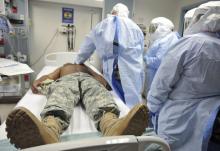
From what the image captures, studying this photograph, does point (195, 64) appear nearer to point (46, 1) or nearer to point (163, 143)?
point (163, 143)

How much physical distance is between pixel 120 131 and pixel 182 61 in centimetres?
72

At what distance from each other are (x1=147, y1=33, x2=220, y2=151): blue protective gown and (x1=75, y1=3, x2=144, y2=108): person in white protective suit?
2.00 ft

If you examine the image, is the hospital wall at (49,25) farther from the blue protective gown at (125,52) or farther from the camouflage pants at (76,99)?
the camouflage pants at (76,99)

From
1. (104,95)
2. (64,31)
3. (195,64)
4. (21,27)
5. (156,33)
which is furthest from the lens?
(64,31)

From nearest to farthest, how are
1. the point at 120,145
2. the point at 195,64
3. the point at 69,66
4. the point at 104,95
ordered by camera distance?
1. the point at 120,145
2. the point at 195,64
3. the point at 104,95
4. the point at 69,66

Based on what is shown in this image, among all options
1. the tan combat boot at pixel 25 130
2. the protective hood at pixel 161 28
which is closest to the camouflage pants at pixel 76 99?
the tan combat boot at pixel 25 130

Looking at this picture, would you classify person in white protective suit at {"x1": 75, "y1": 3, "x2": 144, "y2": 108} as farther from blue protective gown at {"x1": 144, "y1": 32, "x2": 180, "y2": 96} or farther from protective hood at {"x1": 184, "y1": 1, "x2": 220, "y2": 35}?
protective hood at {"x1": 184, "y1": 1, "x2": 220, "y2": 35}

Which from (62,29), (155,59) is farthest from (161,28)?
(62,29)

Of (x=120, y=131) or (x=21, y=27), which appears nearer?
(x=120, y=131)

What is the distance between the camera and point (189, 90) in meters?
1.33

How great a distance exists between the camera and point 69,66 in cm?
213

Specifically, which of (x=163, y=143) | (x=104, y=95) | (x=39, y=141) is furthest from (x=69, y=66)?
(x=163, y=143)

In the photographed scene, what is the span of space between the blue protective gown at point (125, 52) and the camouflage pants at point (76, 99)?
18.0 inches

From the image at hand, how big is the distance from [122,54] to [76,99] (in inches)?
32.7
